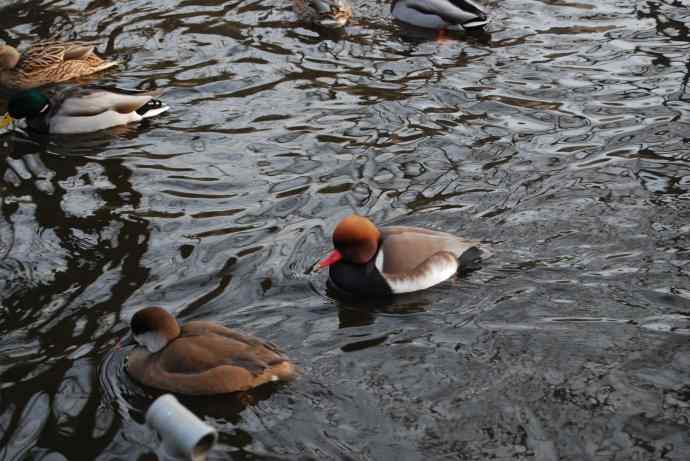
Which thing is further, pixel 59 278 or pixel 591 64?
pixel 591 64

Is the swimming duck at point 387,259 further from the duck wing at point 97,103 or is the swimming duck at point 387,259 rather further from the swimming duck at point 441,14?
the swimming duck at point 441,14

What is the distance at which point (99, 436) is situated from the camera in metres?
5.73

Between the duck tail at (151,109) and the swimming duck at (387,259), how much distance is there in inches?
145

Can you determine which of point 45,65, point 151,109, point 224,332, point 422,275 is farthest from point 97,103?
point 224,332

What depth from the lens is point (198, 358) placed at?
237 inches

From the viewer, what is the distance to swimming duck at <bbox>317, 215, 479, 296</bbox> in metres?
7.07

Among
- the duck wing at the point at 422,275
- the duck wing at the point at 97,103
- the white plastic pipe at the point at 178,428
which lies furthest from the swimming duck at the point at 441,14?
the white plastic pipe at the point at 178,428

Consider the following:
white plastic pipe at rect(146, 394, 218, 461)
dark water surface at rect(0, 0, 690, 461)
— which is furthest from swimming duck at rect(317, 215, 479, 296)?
white plastic pipe at rect(146, 394, 218, 461)

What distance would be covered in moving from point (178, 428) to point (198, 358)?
1872 mm

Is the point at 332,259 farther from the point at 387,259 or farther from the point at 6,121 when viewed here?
the point at 6,121

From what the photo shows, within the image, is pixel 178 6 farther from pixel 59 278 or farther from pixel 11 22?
pixel 59 278

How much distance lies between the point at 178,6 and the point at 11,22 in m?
2.03

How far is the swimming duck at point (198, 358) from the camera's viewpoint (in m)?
5.95

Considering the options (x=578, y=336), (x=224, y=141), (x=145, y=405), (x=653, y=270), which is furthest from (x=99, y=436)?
(x=224, y=141)
